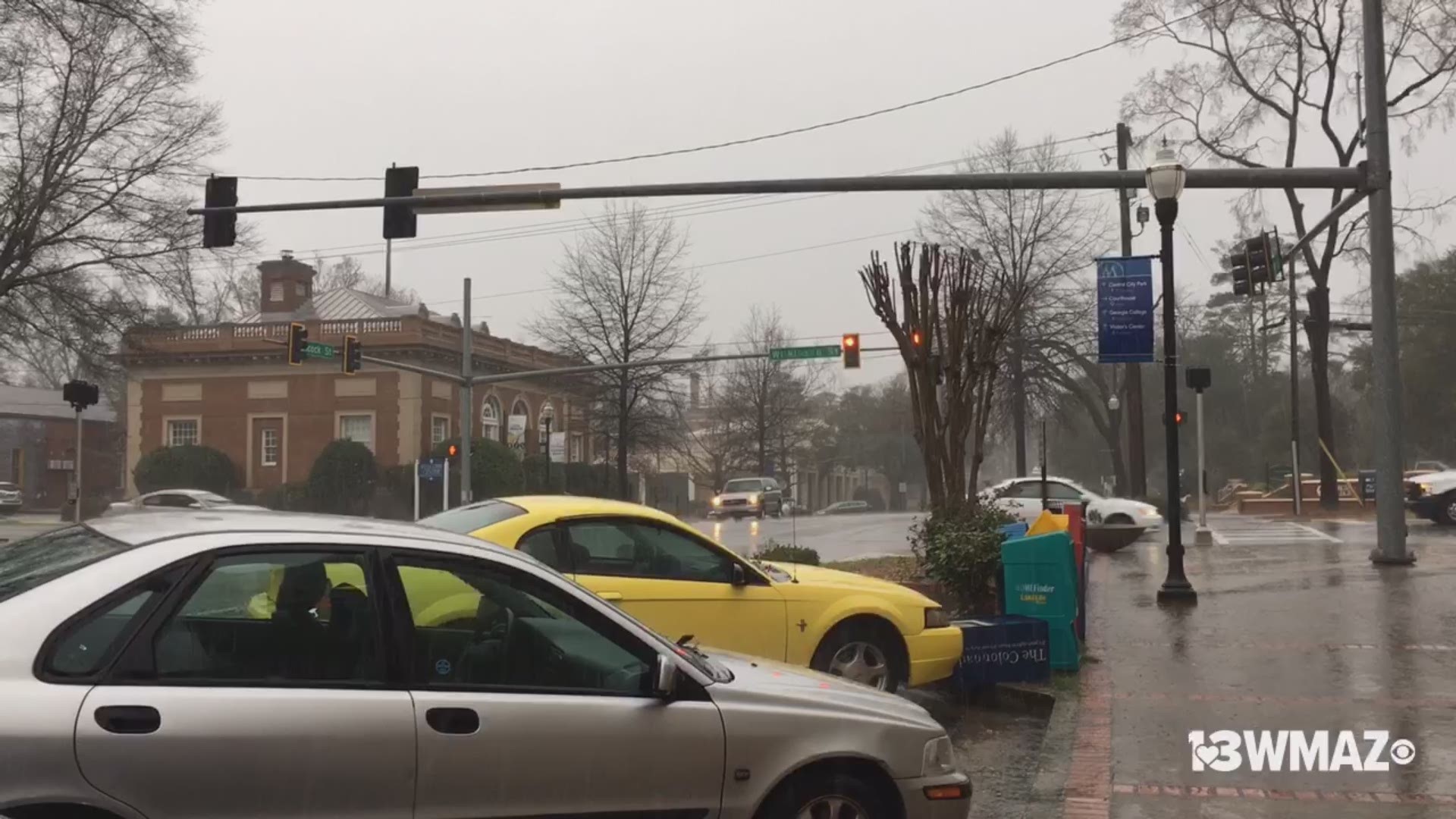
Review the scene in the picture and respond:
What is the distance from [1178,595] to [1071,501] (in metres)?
11.5

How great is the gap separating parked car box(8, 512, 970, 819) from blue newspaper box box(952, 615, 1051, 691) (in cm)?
415

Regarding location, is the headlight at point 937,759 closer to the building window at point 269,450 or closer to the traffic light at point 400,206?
the traffic light at point 400,206

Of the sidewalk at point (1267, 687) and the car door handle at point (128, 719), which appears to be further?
the sidewalk at point (1267, 687)

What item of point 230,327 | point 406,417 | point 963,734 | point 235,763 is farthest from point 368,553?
point 230,327

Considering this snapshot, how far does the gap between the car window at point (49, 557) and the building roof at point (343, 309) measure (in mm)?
55956

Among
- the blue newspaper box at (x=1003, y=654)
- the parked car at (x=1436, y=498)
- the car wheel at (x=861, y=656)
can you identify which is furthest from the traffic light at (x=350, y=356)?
the car wheel at (x=861, y=656)

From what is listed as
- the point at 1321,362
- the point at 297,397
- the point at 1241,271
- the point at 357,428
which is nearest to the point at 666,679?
the point at 1241,271

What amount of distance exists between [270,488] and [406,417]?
706cm

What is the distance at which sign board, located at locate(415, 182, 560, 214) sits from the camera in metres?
17.1

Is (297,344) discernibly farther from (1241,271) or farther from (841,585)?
(841,585)

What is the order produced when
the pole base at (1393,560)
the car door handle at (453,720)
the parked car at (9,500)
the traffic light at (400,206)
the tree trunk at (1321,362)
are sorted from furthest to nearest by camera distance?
the parked car at (9,500) < the tree trunk at (1321,362) < the traffic light at (400,206) < the pole base at (1393,560) < the car door handle at (453,720)

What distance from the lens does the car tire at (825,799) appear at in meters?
4.34

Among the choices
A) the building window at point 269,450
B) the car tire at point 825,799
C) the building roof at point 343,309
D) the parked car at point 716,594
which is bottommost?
the car tire at point 825,799

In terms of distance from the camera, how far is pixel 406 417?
5166 cm
